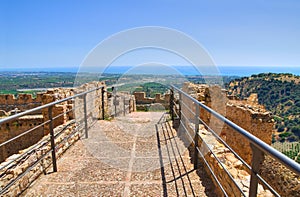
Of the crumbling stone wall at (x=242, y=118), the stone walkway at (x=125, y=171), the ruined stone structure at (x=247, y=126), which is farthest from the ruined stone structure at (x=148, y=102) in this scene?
the stone walkway at (x=125, y=171)

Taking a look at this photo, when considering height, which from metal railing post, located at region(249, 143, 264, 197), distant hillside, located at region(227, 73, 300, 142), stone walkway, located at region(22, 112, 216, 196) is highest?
metal railing post, located at region(249, 143, 264, 197)

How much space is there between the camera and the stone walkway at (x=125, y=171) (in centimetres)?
316

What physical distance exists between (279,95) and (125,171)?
46.0 metres

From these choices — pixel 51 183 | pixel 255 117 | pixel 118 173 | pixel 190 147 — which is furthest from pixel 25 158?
pixel 255 117

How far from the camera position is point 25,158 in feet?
12.1

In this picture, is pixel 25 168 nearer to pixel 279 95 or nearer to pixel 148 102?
pixel 148 102

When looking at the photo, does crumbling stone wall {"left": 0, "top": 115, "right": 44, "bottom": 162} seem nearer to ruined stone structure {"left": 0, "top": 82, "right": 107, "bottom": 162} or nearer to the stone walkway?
ruined stone structure {"left": 0, "top": 82, "right": 107, "bottom": 162}

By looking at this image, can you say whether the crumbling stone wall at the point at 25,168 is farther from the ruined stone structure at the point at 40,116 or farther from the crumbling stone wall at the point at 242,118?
the crumbling stone wall at the point at 242,118

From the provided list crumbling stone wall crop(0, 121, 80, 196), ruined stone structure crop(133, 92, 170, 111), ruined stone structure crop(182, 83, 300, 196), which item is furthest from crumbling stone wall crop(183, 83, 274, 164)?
ruined stone structure crop(133, 92, 170, 111)

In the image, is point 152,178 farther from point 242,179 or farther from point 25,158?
point 25,158

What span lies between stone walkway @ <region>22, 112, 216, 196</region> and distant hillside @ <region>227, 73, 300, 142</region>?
32117 mm

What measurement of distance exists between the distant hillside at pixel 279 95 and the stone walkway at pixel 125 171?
32117 millimetres

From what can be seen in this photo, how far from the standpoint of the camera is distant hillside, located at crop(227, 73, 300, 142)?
37259 millimetres

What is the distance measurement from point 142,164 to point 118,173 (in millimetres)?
510
